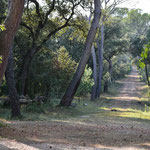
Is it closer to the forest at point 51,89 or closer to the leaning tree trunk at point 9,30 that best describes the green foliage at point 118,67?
the forest at point 51,89

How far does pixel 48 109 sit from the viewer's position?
669 inches

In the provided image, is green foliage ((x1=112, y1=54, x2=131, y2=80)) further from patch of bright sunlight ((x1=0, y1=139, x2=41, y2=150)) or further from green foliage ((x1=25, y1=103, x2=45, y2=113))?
patch of bright sunlight ((x1=0, y1=139, x2=41, y2=150))

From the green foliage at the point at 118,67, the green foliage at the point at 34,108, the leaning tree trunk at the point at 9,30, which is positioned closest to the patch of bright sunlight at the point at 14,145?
the leaning tree trunk at the point at 9,30

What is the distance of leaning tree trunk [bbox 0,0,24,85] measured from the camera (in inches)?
300

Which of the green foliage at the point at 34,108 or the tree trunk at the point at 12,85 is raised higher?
the tree trunk at the point at 12,85

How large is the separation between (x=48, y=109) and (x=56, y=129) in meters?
7.44

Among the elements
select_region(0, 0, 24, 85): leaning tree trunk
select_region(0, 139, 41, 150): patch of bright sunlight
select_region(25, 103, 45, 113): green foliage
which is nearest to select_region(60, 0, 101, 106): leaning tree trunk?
select_region(25, 103, 45, 113): green foliage

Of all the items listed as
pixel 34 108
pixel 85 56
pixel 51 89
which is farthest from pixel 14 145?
pixel 51 89

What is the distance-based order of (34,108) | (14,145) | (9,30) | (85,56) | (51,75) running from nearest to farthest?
(14,145), (9,30), (34,108), (85,56), (51,75)

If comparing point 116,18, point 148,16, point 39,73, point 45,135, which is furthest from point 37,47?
point 148,16

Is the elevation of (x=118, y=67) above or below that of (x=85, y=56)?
above

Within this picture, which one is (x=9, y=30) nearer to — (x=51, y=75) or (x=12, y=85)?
(x=12, y=85)

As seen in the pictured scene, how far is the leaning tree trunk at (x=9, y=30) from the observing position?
25.0ft

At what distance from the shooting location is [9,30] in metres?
7.70
